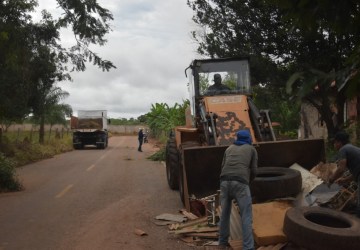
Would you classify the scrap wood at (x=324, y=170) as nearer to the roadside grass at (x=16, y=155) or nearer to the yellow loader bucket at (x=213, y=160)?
the yellow loader bucket at (x=213, y=160)

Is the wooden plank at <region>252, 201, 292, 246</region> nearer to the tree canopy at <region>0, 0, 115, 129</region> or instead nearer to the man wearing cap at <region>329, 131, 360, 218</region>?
the man wearing cap at <region>329, 131, 360, 218</region>

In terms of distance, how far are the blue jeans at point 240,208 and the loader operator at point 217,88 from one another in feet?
15.9

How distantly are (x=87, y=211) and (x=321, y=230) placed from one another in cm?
572

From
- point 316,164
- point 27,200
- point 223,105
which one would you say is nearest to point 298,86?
point 316,164

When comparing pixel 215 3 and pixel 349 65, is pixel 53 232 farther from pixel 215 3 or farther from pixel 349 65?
pixel 215 3

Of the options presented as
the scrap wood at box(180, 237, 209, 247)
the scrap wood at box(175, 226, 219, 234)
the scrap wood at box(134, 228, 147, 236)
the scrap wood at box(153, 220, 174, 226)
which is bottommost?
the scrap wood at box(180, 237, 209, 247)

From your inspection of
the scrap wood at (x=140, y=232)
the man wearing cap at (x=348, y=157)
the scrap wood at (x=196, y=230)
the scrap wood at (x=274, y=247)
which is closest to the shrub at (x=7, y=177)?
the scrap wood at (x=140, y=232)

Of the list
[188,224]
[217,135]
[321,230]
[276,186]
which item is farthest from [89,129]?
[321,230]

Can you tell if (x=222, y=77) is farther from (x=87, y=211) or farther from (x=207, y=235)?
(x=207, y=235)

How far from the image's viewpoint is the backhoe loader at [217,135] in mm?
9188

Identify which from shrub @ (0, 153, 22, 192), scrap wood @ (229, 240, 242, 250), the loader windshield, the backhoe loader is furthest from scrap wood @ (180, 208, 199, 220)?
shrub @ (0, 153, 22, 192)

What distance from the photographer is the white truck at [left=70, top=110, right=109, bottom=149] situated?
1415 inches

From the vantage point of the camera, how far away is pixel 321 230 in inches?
237

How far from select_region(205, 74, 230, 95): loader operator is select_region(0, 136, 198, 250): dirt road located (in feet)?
9.67
